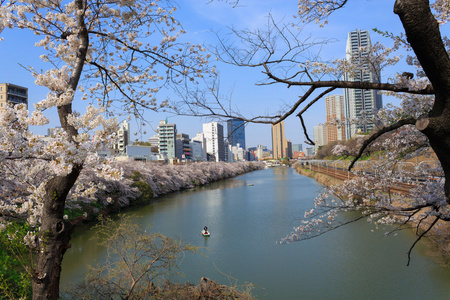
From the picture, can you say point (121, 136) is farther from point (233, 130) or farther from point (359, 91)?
point (359, 91)

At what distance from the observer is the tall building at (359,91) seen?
3.16 metres

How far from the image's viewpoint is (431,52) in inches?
58.1

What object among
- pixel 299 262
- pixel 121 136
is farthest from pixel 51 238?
pixel 299 262

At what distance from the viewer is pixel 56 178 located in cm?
239

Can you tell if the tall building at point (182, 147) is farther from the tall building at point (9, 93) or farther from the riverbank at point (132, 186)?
the tall building at point (9, 93)

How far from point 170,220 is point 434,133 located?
1222cm

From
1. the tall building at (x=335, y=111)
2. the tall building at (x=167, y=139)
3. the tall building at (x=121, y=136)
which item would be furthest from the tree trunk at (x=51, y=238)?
the tall building at (x=167, y=139)

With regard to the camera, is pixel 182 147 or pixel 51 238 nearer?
pixel 51 238

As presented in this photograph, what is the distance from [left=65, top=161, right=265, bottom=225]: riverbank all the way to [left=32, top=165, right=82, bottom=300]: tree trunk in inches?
90.9

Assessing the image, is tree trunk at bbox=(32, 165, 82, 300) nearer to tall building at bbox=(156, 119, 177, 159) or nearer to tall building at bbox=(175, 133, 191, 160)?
tall building at bbox=(156, 119, 177, 159)

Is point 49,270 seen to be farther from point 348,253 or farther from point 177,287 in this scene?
point 348,253

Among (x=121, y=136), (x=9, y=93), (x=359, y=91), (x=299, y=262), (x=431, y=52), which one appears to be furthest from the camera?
(x=9, y=93)

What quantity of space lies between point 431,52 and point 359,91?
2381 millimetres

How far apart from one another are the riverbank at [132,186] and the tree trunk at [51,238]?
2.31m
